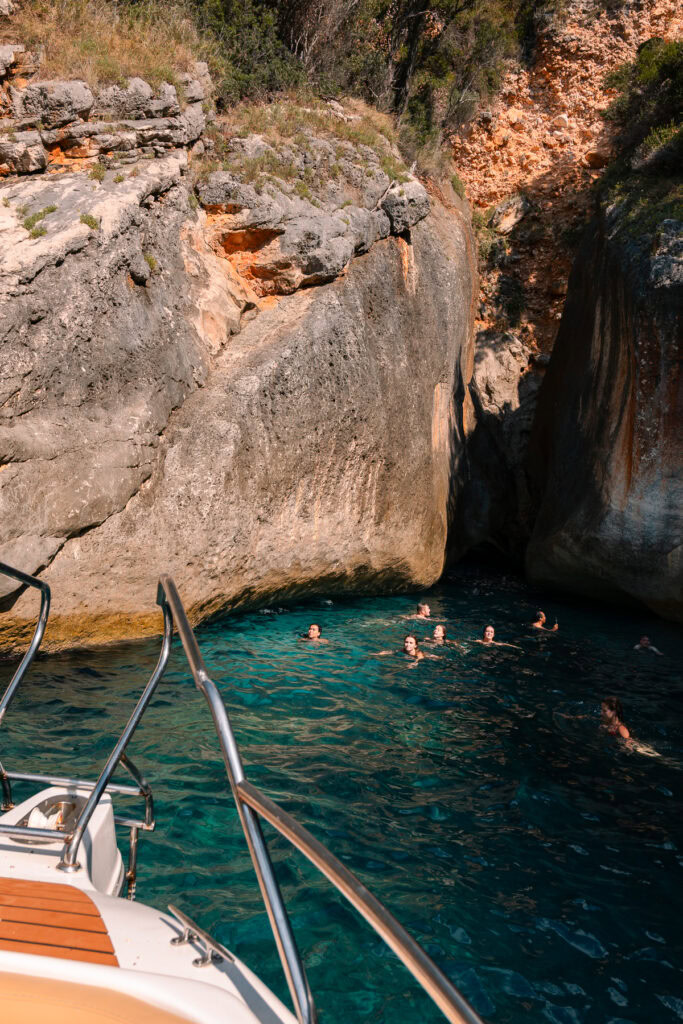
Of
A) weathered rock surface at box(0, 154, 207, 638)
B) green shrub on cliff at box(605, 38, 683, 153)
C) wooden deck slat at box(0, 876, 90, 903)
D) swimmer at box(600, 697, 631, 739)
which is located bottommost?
swimmer at box(600, 697, 631, 739)

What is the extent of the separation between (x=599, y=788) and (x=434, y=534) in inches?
333

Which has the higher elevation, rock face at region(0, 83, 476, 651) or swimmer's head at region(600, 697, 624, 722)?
rock face at region(0, 83, 476, 651)

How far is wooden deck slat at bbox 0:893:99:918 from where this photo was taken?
266cm

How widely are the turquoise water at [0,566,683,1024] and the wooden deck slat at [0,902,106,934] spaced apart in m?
1.75

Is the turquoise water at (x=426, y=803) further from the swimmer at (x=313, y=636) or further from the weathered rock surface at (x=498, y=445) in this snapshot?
the weathered rock surface at (x=498, y=445)

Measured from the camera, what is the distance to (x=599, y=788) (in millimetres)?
6758

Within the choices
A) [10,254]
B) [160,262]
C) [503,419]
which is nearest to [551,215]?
[503,419]

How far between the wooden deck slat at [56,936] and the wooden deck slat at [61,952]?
0.07ft

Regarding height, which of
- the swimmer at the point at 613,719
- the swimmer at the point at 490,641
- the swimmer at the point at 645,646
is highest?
the swimmer at the point at 613,719

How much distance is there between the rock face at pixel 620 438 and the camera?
13.0m

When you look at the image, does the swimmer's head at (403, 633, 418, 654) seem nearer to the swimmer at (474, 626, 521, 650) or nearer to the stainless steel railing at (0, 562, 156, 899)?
the swimmer at (474, 626, 521, 650)

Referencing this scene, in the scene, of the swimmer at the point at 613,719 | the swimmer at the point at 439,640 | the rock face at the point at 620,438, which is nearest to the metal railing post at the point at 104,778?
the swimmer at the point at 613,719

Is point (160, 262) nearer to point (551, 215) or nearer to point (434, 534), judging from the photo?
point (434, 534)

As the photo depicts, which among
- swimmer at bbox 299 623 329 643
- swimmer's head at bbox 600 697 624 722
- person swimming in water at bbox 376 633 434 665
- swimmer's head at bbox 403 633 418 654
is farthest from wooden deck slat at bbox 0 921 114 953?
swimmer at bbox 299 623 329 643
